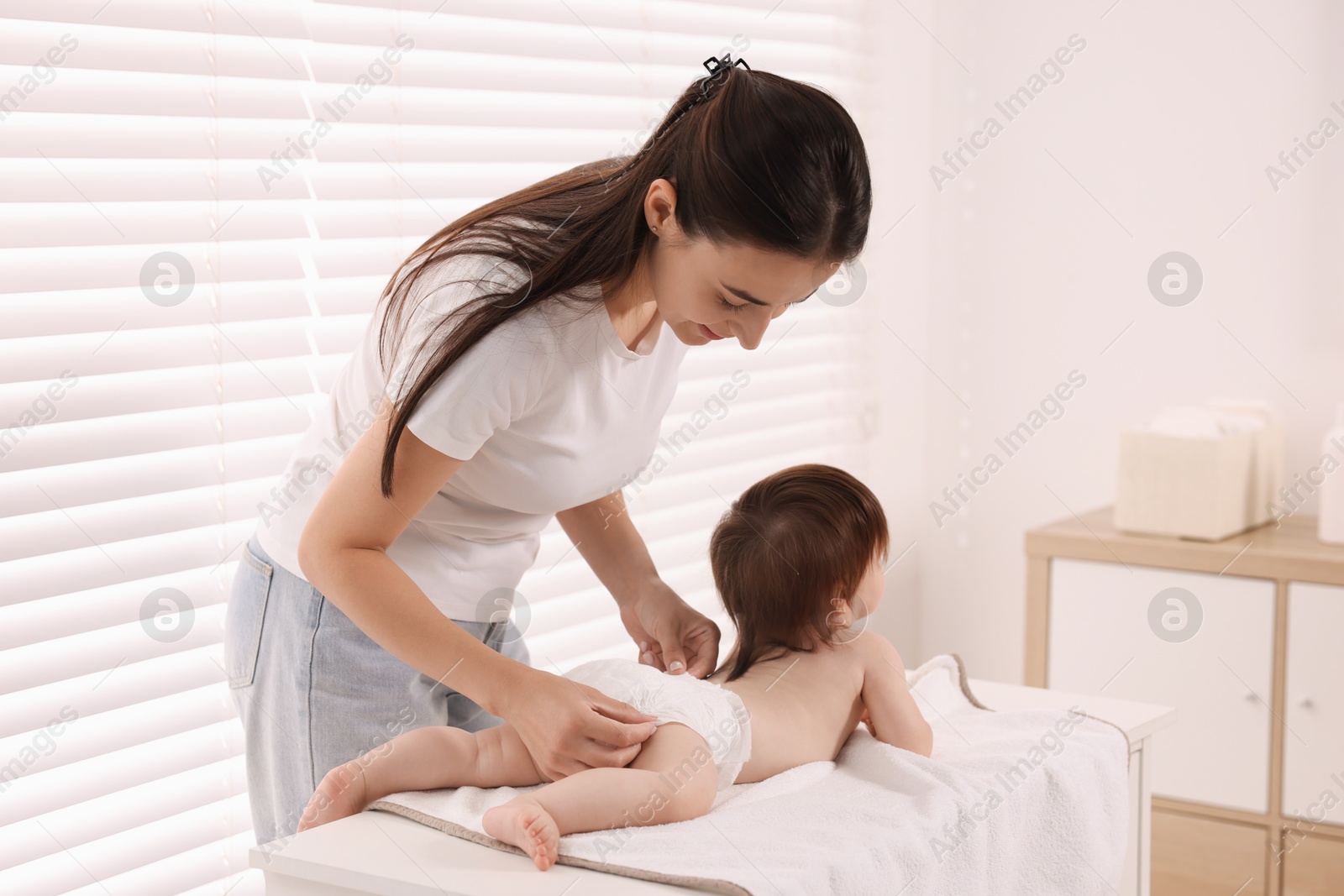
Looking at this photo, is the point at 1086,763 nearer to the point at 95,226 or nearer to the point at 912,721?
the point at 912,721

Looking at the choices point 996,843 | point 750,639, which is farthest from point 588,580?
point 996,843

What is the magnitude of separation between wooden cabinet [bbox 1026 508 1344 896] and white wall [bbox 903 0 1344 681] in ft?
1.26

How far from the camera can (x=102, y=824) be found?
140 centimetres

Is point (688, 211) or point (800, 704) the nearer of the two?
point (688, 211)

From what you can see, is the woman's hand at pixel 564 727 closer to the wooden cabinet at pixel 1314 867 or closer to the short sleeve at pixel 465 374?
the short sleeve at pixel 465 374

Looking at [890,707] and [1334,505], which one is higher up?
[1334,505]

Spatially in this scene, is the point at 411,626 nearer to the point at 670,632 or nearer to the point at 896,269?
the point at 670,632

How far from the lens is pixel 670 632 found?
4.25 feet

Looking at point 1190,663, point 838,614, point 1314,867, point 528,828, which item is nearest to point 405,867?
point 528,828

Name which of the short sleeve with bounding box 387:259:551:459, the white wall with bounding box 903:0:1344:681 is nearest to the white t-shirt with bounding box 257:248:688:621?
the short sleeve with bounding box 387:259:551:459

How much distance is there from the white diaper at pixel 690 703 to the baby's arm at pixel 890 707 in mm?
176

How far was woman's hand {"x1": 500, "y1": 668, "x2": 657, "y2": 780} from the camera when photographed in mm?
973

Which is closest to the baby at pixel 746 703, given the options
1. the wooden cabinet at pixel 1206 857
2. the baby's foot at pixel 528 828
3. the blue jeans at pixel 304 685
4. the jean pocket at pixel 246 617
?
the baby's foot at pixel 528 828

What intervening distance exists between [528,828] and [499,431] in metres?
0.36
